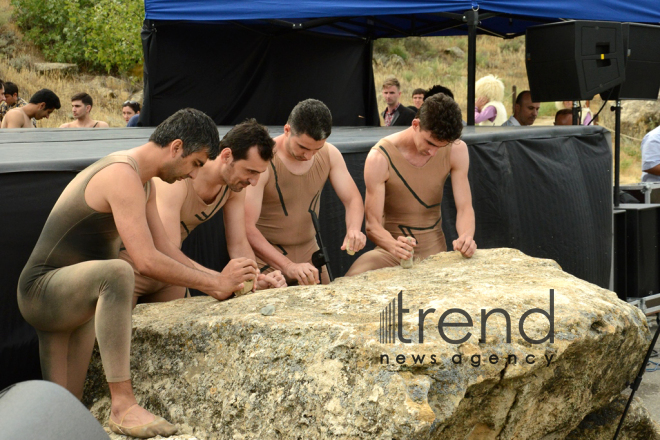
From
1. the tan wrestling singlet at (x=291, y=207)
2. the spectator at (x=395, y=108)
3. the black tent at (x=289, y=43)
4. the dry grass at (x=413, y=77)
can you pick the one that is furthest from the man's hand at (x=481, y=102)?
the dry grass at (x=413, y=77)

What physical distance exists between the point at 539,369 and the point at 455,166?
188 cm

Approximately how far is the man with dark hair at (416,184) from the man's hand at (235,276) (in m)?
1.03

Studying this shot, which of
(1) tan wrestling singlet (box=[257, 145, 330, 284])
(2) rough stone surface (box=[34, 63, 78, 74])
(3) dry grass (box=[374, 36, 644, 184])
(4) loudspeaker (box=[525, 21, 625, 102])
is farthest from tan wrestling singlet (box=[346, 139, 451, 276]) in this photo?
(2) rough stone surface (box=[34, 63, 78, 74])

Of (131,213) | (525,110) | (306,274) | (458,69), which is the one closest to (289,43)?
(525,110)

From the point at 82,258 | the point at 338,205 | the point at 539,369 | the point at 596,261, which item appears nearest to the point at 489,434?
the point at 539,369

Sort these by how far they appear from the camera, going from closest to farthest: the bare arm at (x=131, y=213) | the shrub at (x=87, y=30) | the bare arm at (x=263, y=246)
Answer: the bare arm at (x=131, y=213), the bare arm at (x=263, y=246), the shrub at (x=87, y=30)

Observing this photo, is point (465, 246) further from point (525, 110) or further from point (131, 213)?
point (525, 110)

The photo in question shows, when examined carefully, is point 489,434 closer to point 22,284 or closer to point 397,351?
point 397,351

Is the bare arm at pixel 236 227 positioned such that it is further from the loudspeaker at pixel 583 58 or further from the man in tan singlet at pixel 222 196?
the loudspeaker at pixel 583 58

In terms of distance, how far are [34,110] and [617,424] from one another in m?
7.50

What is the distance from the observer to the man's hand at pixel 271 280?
10.6 ft

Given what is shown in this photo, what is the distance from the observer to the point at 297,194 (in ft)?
12.9

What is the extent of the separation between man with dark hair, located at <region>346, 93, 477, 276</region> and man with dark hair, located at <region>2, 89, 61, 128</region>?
5.68 metres

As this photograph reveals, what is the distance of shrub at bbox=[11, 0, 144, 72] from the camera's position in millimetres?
19250
